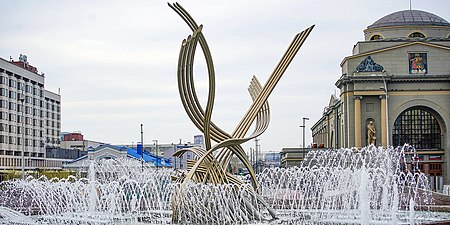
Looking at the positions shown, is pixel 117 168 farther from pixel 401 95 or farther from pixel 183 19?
pixel 183 19

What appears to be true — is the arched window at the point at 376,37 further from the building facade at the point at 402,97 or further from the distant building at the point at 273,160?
the distant building at the point at 273,160

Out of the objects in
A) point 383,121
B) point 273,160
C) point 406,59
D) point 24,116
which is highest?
point 406,59

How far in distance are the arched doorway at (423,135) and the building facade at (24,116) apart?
26800mm

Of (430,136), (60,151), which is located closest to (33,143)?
(60,151)

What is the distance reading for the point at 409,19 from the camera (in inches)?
1983

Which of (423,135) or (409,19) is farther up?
(409,19)

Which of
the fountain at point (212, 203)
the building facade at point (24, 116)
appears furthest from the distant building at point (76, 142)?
the fountain at point (212, 203)

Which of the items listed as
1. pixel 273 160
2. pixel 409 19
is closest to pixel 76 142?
pixel 409 19

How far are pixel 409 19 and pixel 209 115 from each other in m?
35.4

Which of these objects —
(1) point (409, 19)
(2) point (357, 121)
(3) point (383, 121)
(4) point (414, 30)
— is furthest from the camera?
(1) point (409, 19)

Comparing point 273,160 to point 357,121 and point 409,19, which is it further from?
point 357,121

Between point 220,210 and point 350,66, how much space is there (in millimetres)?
30643

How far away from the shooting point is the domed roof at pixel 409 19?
49750mm

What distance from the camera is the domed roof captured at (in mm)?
49750
